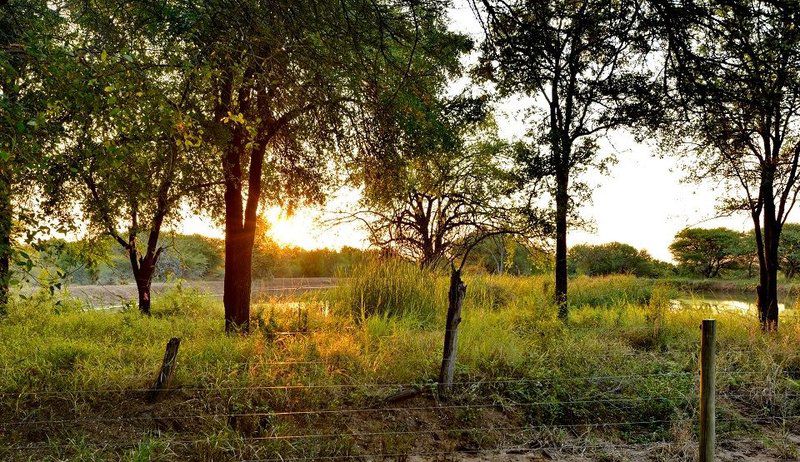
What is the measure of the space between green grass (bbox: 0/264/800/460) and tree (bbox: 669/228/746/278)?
21921 mm

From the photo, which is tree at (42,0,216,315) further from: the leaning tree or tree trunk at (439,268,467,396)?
the leaning tree

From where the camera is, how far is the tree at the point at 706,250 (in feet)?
90.1

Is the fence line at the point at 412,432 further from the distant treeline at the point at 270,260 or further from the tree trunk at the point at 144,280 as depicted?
the tree trunk at the point at 144,280

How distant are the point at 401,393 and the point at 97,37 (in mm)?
4170

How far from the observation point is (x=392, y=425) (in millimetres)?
4812

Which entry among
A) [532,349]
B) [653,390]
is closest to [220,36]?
[532,349]

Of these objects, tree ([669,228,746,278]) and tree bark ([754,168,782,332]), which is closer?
tree bark ([754,168,782,332])

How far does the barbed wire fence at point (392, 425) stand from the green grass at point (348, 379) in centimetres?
2

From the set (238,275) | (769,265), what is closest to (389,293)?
(238,275)

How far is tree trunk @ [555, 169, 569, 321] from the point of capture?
916 centimetres

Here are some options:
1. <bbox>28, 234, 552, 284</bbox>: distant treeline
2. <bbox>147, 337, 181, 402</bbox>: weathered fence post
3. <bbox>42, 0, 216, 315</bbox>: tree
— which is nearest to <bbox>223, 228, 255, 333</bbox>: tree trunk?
<bbox>28, 234, 552, 284</bbox>: distant treeline

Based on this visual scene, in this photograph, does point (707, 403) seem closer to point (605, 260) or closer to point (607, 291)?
point (607, 291)

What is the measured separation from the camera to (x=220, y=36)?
153 inches

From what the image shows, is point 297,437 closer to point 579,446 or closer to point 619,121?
point 579,446
